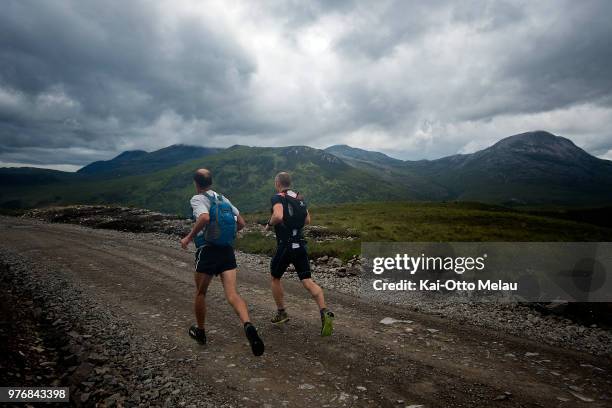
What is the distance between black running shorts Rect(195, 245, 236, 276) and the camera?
6.63m

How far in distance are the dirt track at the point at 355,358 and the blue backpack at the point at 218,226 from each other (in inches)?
85.8

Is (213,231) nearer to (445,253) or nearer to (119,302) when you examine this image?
(119,302)

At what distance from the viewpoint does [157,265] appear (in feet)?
47.2

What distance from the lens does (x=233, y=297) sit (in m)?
6.63

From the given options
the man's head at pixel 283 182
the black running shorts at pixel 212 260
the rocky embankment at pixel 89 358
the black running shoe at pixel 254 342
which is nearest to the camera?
the rocky embankment at pixel 89 358

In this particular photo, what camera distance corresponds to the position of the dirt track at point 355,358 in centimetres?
520

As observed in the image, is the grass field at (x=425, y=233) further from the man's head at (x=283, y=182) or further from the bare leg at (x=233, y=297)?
the bare leg at (x=233, y=297)

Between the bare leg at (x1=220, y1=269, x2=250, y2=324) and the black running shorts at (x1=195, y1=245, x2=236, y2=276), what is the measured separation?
0.42 feet

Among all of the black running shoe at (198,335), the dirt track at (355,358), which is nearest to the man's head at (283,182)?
the dirt track at (355,358)

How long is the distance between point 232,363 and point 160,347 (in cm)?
166


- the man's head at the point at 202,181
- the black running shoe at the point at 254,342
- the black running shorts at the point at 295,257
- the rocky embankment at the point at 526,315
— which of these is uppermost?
the man's head at the point at 202,181

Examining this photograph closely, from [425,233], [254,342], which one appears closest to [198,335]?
[254,342]

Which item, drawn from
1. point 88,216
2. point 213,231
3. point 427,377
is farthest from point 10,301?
point 88,216

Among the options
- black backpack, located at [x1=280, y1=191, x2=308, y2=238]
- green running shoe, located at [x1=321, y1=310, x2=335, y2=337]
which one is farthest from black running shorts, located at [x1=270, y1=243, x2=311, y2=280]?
green running shoe, located at [x1=321, y1=310, x2=335, y2=337]
